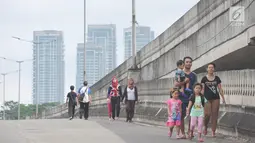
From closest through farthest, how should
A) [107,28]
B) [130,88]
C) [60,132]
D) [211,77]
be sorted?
[211,77] < [60,132] < [130,88] < [107,28]

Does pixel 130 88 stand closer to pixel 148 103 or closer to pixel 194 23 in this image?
pixel 148 103

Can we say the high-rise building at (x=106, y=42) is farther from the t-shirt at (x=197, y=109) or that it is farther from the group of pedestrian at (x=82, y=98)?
the t-shirt at (x=197, y=109)

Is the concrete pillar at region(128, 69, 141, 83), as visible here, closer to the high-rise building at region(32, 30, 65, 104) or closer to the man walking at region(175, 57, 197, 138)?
the man walking at region(175, 57, 197, 138)

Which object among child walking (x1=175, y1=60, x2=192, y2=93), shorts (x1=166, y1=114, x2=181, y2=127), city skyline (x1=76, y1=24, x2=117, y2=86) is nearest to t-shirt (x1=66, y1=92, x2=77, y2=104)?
shorts (x1=166, y1=114, x2=181, y2=127)

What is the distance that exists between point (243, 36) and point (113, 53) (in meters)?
62.1

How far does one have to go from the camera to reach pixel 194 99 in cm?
1244

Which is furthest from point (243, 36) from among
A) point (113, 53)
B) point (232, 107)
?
point (113, 53)

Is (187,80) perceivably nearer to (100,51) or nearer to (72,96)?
(72,96)

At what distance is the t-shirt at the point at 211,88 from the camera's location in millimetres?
12523

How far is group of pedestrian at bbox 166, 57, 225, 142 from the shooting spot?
12.4 metres

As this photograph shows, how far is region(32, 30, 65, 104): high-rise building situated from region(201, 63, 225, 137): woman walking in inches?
3453

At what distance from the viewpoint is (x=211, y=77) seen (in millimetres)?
12562

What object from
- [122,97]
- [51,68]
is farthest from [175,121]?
[51,68]

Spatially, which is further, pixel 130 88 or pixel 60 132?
pixel 130 88
